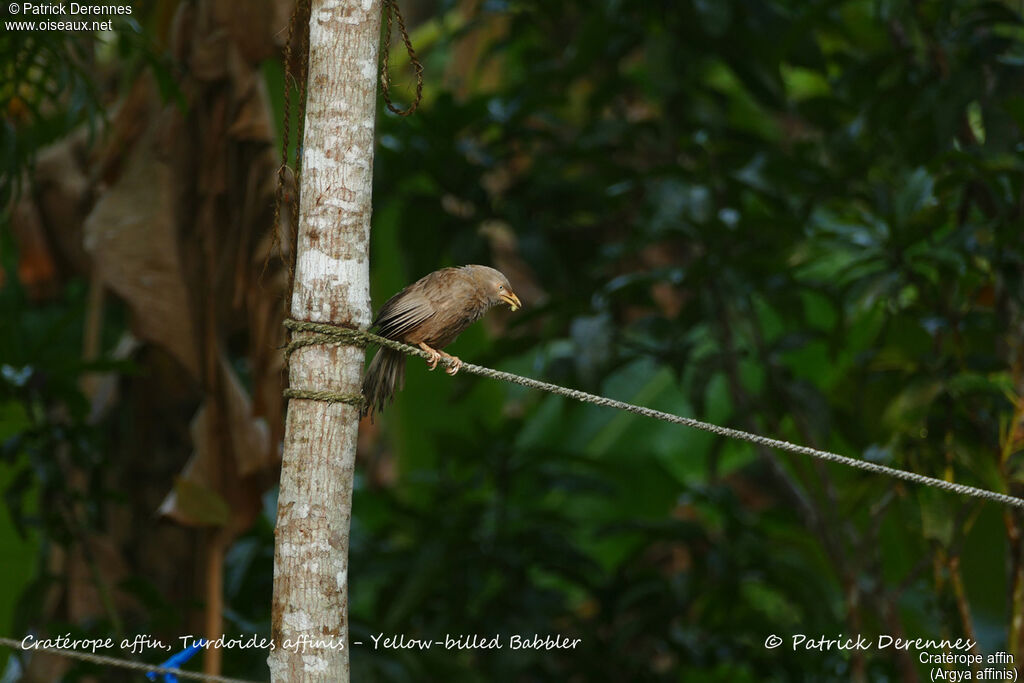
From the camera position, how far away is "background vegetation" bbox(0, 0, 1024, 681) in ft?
10.2

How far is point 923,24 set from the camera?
11.4 feet

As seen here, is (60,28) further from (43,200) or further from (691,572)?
(691,572)

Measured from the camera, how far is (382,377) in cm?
217

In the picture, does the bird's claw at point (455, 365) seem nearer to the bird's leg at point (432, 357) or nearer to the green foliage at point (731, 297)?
the bird's leg at point (432, 357)

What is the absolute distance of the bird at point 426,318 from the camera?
7.07ft

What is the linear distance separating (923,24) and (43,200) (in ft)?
11.1

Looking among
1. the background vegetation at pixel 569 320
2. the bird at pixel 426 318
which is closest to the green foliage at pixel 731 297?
the background vegetation at pixel 569 320

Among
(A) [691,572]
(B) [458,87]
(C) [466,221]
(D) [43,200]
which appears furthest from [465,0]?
(A) [691,572]

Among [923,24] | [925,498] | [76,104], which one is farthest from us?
[923,24]

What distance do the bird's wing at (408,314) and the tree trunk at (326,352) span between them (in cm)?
18

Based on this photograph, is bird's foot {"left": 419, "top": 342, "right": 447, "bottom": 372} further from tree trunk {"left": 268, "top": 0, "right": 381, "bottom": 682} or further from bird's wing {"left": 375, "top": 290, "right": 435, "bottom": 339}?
tree trunk {"left": 268, "top": 0, "right": 381, "bottom": 682}

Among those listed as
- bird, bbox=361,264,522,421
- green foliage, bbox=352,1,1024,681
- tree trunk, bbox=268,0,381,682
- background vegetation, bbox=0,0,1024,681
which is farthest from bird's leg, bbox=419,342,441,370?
green foliage, bbox=352,1,1024,681

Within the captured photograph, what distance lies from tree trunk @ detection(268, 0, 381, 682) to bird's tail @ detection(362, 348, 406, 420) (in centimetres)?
19

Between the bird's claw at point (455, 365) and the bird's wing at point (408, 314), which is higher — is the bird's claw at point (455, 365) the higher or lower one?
the lower one
